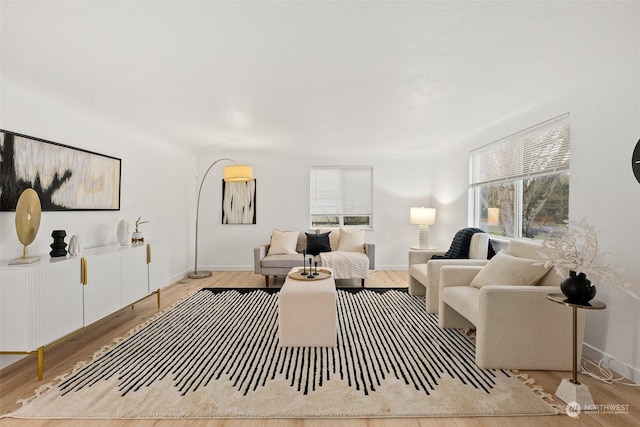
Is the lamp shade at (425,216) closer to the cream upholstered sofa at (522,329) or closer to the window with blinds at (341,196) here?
the window with blinds at (341,196)

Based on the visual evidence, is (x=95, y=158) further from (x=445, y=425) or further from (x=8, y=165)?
(x=445, y=425)

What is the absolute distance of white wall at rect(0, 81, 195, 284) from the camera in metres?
2.63

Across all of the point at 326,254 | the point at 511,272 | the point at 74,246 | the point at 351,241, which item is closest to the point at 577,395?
the point at 511,272

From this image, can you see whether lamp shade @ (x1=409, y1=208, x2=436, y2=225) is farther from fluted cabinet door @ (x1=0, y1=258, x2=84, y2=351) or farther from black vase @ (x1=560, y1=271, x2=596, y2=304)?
fluted cabinet door @ (x1=0, y1=258, x2=84, y2=351)

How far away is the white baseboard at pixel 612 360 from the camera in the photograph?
7.09 ft

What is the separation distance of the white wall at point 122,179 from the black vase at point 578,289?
4.22 metres

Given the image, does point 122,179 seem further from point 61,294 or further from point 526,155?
point 526,155

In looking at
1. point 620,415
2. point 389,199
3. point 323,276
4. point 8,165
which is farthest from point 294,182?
point 620,415

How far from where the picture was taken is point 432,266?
11.5 feet

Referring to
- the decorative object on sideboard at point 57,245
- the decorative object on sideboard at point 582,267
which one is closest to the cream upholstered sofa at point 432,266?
the decorative object on sideboard at point 582,267

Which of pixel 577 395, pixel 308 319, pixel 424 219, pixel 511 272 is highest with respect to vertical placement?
pixel 424 219

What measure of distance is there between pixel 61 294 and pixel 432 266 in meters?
3.54

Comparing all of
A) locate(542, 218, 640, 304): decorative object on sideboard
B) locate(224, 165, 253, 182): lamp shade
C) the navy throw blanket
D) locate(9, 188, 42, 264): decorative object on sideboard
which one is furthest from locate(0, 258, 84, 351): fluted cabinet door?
the navy throw blanket

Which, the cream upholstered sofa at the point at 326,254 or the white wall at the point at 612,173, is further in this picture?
the cream upholstered sofa at the point at 326,254
